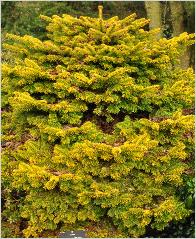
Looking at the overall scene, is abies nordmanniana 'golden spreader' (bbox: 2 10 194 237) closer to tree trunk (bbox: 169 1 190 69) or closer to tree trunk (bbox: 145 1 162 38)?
tree trunk (bbox: 145 1 162 38)

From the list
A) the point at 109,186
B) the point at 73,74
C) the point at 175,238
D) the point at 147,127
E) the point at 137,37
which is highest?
the point at 137,37

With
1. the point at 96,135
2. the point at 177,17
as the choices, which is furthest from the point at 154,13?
the point at 96,135

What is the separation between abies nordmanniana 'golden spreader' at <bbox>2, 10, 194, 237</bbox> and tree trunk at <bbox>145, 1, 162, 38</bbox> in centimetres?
567

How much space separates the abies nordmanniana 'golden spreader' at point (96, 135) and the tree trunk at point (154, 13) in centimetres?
567

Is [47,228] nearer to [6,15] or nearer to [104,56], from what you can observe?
[104,56]

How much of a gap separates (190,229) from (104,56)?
6.98 ft

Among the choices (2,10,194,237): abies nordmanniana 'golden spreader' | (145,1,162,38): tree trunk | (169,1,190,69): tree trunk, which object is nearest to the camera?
(2,10,194,237): abies nordmanniana 'golden spreader'

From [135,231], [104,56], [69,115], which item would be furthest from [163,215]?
[104,56]

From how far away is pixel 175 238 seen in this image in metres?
4.94

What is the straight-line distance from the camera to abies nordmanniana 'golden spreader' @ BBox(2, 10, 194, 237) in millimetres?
4629

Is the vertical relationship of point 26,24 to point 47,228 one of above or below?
above

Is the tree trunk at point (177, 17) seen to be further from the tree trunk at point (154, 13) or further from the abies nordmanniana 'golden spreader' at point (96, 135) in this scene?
the abies nordmanniana 'golden spreader' at point (96, 135)

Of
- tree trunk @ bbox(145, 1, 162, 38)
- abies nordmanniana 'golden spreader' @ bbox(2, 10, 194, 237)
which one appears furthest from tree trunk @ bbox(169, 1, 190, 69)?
abies nordmanniana 'golden spreader' @ bbox(2, 10, 194, 237)

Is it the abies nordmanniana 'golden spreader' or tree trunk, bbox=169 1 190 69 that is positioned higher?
tree trunk, bbox=169 1 190 69
